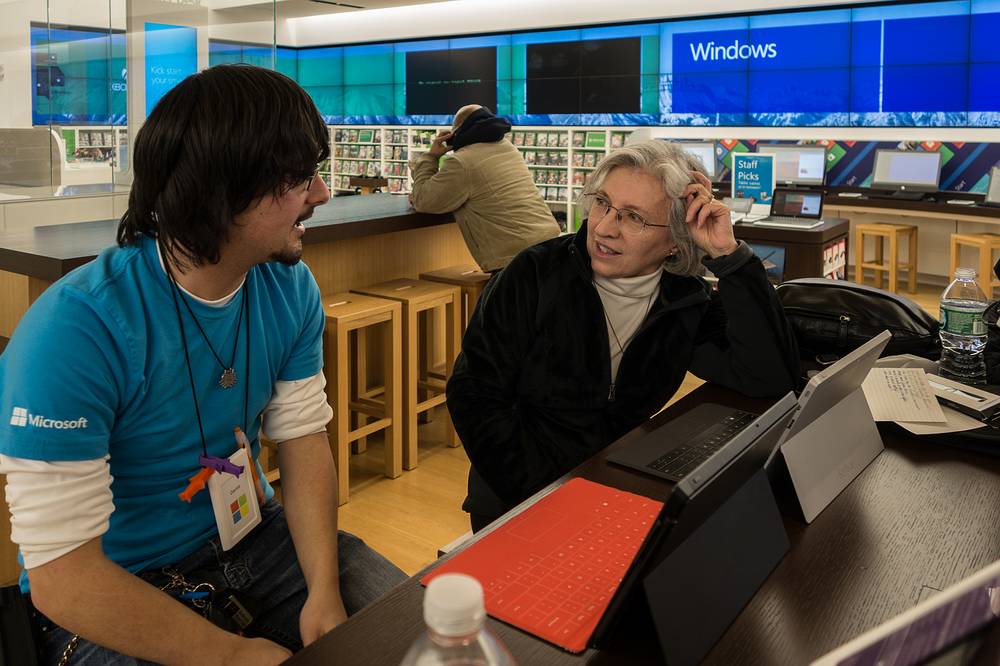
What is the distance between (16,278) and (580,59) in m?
10.0

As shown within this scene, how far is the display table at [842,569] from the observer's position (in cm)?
91

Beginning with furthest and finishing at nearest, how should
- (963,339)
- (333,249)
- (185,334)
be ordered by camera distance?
(333,249)
(963,339)
(185,334)

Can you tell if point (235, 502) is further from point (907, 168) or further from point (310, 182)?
point (907, 168)

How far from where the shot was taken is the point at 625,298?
1872 millimetres

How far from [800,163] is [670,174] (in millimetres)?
8296

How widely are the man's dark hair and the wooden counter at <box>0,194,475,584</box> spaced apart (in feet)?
4.11

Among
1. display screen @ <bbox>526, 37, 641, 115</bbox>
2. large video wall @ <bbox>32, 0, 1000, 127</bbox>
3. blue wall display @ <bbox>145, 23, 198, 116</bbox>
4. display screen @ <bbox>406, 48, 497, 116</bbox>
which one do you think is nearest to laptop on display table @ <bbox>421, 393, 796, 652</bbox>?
blue wall display @ <bbox>145, 23, 198, 116</bbox>

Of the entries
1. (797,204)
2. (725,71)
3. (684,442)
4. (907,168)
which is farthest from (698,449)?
(725,71)

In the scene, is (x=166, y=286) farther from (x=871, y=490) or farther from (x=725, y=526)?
(x=871, y=490)

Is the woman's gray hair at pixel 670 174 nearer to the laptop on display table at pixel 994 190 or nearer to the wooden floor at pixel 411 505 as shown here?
the wooden floor at pixel 411 505

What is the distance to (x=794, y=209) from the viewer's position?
5938mm

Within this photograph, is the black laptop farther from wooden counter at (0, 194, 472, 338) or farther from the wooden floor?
wooden counter at (0, 194, 472, 338)

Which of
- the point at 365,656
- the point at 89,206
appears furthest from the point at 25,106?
the point at 365,656

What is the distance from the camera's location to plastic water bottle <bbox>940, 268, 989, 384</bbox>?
1943 millimetres
